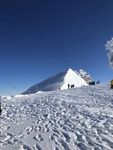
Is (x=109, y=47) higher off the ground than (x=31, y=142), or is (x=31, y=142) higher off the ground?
(x=109, y=47)

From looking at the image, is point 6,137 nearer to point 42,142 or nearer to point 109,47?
point 42,142

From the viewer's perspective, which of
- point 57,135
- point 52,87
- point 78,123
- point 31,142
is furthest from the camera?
point 52,87

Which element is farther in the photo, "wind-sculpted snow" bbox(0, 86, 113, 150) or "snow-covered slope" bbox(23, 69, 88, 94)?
"snow-covered slope" bbox(23, 69, 88, 94)

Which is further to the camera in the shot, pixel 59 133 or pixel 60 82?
pixel 60 82

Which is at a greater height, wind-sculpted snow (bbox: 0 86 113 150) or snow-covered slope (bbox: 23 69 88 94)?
snow-covered slope (bbox: 23 69 88 94)

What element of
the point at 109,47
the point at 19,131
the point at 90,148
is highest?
the point at 109,47

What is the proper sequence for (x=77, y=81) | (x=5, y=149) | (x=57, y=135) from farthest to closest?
(x=77, y=81) → (x=57, y=135) → (x=5, y=149)

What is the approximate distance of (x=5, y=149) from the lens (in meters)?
10.0

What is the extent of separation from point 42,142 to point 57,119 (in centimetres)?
499

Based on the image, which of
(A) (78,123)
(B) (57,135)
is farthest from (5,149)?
(A) (78,123)

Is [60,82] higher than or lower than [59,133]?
higher

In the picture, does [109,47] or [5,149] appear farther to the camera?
[109,47]

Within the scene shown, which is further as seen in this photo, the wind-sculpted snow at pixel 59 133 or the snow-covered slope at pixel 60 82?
the snow-covered slope at pixel 60 82

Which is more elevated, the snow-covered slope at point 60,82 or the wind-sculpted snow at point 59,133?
the snow-covered slope at point 60,82
